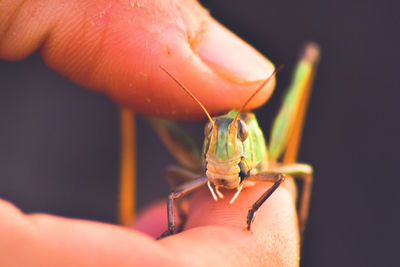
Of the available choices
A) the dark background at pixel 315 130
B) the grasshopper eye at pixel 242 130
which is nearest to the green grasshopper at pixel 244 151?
the grasshopper eye at pixel 242 130

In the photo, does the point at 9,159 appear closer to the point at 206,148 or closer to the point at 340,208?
the point at 206,148

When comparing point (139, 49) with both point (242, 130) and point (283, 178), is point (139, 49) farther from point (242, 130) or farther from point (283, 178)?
point (283, 178)

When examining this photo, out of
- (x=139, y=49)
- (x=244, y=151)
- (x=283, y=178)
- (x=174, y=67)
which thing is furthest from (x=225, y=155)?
(x=139, y=49)

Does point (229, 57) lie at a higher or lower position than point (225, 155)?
higher

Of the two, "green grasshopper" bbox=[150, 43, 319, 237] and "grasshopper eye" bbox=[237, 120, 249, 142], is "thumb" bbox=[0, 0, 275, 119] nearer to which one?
"green grasshopper" bbox=[150, 43, 319, 237]

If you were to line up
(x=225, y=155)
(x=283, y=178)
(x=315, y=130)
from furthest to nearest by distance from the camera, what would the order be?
(x=315, y=130) → (x=283, y=178) → (x=225, y=155)

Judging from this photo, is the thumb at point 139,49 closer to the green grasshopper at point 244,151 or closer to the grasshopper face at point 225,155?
the green grasshopper at point 244,151

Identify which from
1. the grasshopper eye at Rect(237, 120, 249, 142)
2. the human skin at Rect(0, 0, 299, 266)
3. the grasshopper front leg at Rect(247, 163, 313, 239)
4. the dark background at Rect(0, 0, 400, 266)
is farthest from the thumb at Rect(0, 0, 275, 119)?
the dark background at Rect(0, 0, 400, 266)

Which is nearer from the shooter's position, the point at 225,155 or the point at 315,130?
the point at 225,155
